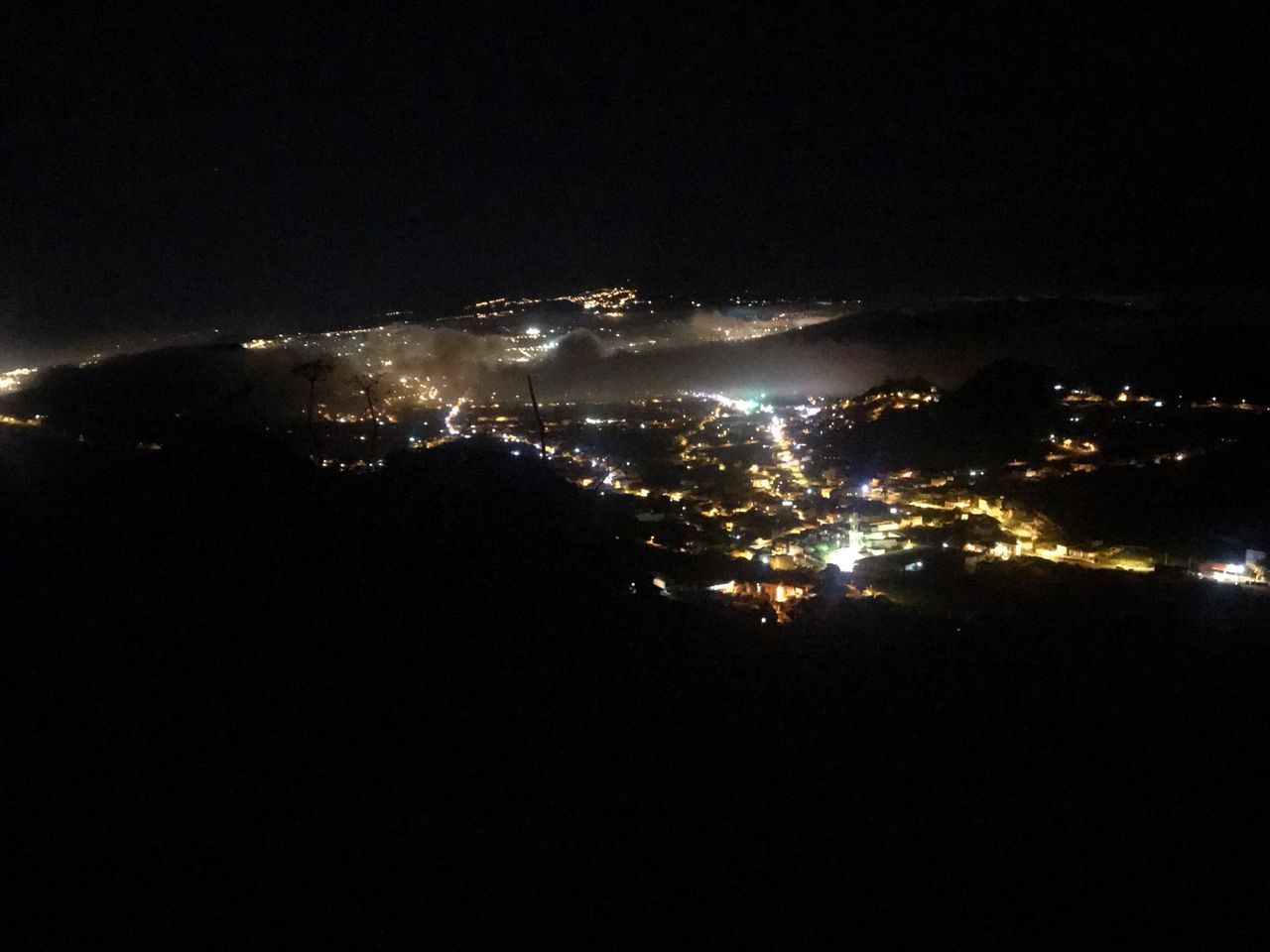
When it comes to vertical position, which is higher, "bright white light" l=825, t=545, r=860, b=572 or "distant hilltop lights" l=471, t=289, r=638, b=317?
"distant hilltop lights" l=471, t=289, r=638, b=317

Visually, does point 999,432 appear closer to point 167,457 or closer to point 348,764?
point 167,457

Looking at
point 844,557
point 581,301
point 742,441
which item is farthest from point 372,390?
point 844,557

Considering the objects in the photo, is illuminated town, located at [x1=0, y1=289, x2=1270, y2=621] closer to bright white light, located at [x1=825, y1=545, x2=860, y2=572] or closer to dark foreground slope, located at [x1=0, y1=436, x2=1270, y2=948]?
bright white light, located at [x1=825, y1=545, x2=860, y2=572]

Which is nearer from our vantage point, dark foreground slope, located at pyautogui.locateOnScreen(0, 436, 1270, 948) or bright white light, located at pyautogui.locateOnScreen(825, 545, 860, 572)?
dark foreground slope, located at pyautogui.locateOnScreen(0, 436, 1270, 948)

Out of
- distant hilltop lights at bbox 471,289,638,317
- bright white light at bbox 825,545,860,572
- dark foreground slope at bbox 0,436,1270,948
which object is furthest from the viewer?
distant hilltop lights at bbox 471,289,638,317

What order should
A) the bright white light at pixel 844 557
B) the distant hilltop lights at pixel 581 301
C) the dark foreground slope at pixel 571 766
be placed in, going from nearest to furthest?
the dark foreground slope at pixel 571 766
the bright white light at pixel 844 557
the distant hilltop lights at pixel 581 301

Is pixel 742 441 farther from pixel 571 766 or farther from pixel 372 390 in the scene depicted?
pixel 571 766

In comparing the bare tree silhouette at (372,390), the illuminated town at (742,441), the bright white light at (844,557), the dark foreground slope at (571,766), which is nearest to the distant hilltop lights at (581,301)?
the illuminated town at (742,441)

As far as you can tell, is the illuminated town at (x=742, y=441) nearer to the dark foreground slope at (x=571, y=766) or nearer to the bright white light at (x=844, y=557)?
the bright white light at (x=844, y=557)

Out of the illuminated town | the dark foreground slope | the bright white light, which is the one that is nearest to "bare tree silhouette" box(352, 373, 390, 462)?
the illuminated town

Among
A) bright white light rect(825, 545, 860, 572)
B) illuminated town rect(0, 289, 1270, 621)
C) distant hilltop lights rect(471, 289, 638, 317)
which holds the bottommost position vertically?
bright white light rect(825, 545, 860, 572)
